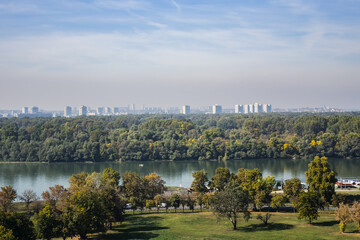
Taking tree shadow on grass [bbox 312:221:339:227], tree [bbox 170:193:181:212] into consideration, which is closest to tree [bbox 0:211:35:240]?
tree [bbox 170:193:181:212]

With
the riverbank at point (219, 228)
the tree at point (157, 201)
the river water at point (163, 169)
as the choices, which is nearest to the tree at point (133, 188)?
the tree at point (157, 201)

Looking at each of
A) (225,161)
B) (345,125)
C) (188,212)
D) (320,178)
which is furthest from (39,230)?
(345,125)

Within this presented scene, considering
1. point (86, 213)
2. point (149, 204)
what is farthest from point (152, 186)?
point (86, 213)

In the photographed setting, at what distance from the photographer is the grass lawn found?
1586 centimetres

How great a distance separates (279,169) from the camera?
40.1m

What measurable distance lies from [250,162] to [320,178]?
25064mm

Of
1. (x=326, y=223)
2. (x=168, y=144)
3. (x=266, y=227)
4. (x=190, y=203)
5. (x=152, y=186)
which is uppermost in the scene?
(x=168, y=144)

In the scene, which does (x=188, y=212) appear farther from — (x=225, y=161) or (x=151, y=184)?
(x=225, y=161)

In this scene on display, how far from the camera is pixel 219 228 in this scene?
692 inches

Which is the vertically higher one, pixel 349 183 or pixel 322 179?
pixel 322 179

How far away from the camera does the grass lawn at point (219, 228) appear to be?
1586cm

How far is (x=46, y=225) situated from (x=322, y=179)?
14567 mm

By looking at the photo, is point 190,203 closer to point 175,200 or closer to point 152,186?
point 175,200

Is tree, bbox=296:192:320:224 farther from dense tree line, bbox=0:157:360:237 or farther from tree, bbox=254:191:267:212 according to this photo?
tree, bbox=254:191:267:212
